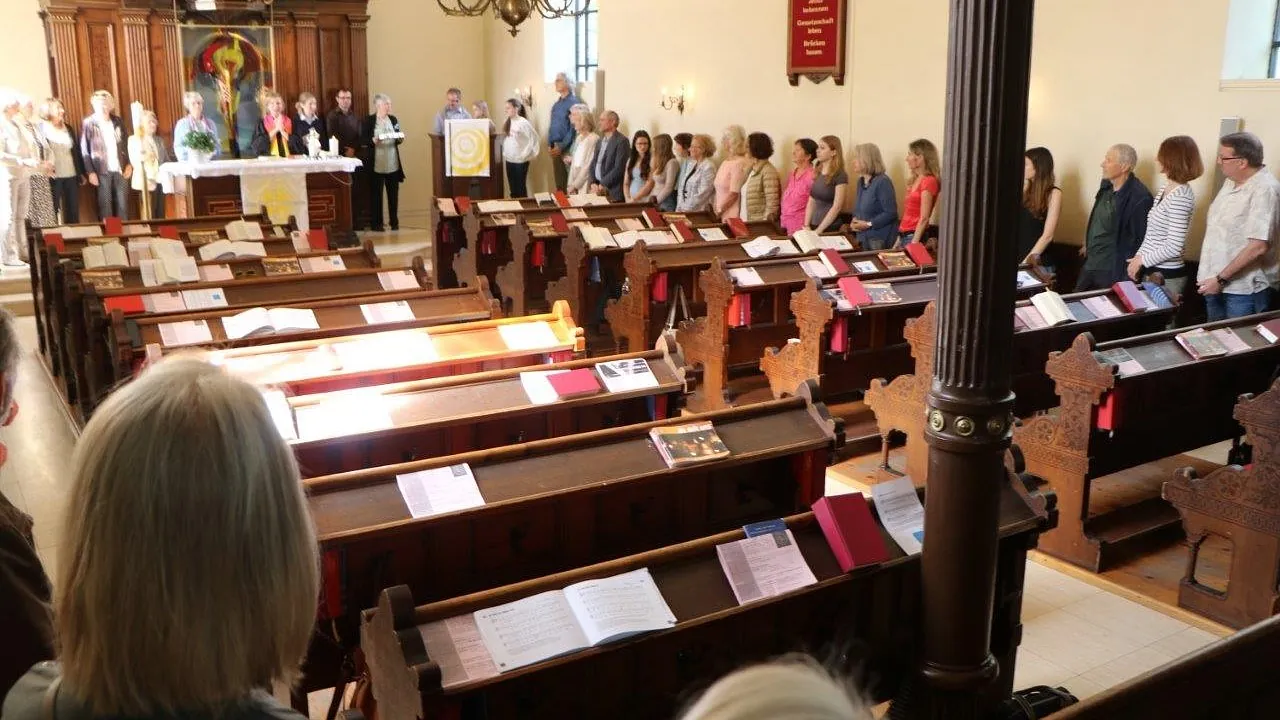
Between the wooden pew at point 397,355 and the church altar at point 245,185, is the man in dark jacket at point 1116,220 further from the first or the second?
the church altar at point 245,185

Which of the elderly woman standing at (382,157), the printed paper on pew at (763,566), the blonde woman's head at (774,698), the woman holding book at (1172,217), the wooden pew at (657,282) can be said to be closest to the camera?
the blonde woman's head at (774,698)

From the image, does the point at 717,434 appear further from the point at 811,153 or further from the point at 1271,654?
the point at 811,153

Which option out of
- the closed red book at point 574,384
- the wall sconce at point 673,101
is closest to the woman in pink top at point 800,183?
the wall sconce at point 673,101

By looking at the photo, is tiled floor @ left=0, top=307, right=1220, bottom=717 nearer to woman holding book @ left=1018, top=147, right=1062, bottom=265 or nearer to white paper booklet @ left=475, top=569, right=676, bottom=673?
white paper booklet @ left=475, top=569, right=676, bottom=673

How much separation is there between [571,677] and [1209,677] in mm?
1364

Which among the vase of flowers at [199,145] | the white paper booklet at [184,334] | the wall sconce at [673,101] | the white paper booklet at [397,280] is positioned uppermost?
the wall sconce at [673,101]

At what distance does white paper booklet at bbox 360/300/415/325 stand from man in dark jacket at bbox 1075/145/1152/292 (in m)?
4.90

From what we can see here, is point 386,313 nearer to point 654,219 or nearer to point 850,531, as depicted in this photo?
point 850,531

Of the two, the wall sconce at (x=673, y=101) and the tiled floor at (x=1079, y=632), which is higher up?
the wall sconce at (x=673, y=101)

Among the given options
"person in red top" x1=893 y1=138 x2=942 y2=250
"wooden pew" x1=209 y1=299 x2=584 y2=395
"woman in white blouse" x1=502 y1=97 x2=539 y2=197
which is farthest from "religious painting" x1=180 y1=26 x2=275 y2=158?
"wooden pew" x1=209 y1=299 x2=584 y2=395

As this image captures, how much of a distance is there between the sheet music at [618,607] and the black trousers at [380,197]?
12850 mm

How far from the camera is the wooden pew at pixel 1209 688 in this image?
160cm

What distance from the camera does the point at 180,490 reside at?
115cm

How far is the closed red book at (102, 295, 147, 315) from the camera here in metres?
5.57
